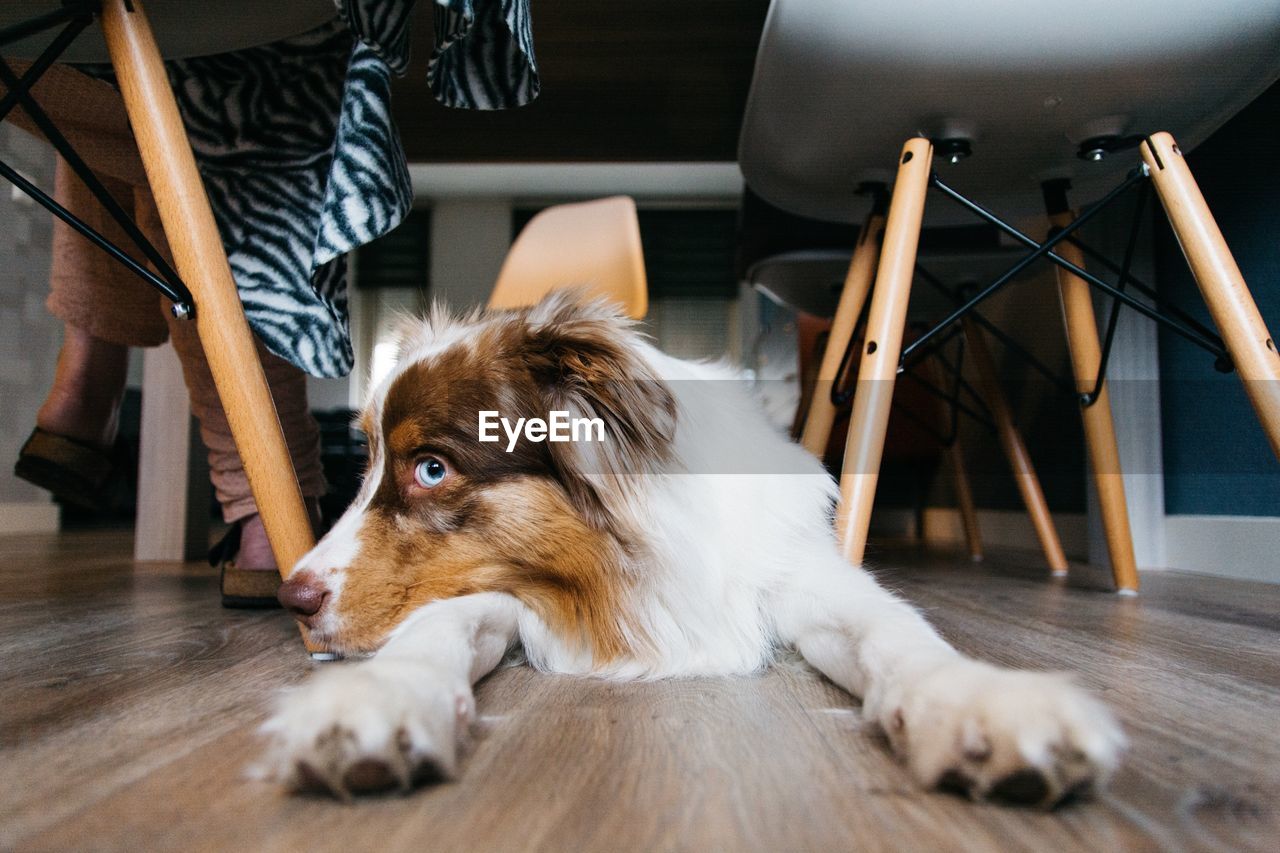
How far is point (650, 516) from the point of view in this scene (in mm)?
1047

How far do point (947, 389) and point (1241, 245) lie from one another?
1.18 m

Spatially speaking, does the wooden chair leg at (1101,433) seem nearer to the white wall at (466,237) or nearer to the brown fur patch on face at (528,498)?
the brown fur patch on face at (528,498)

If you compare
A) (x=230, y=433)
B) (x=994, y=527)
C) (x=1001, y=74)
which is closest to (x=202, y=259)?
(x=230, y=433)

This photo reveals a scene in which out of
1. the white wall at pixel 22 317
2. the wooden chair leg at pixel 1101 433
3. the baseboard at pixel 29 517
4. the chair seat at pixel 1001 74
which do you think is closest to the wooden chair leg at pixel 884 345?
→ the chair seat at pixel 1001 74

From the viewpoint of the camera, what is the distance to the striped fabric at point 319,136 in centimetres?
101

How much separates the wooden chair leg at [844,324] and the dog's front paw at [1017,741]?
3.53ft

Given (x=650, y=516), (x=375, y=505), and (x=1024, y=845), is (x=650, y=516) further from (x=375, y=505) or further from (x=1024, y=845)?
(x=1024, y=845)

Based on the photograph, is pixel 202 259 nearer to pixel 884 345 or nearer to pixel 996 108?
pixel 884 345

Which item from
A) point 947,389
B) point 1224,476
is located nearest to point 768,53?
point 1224,476

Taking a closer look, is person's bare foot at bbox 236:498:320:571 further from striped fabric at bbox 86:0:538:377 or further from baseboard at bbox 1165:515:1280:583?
baseboard at bbox 1165:515:1280:583

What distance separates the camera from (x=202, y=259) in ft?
3.24

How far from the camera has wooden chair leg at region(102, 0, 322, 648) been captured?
964 millimetres

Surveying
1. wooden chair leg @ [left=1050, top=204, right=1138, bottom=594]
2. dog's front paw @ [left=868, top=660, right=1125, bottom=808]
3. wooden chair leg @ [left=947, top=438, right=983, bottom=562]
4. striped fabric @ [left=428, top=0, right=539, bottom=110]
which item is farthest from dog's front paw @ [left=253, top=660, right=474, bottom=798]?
wooden chair leg @ [left=947, top=438, right=983, bottom=562]

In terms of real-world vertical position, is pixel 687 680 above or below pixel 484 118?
below
